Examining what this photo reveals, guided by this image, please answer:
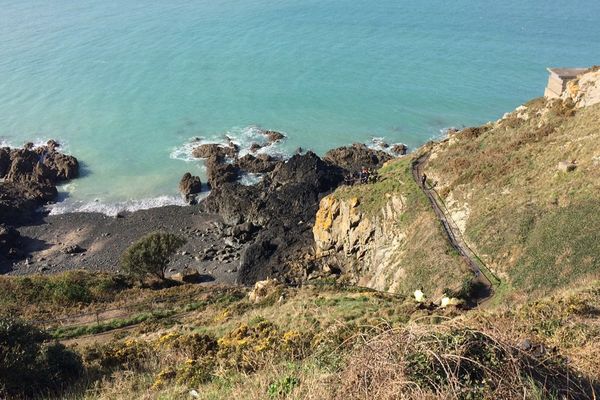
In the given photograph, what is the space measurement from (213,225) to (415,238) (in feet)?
91.9

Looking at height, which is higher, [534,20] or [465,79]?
[534,20]

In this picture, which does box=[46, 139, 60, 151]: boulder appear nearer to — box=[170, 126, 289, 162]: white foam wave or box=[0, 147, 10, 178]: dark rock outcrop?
box=[0, 147, 10, 178]: dark rock outcrop

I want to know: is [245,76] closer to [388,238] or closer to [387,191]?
[387,191]

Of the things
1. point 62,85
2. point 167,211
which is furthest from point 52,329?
point 62,85

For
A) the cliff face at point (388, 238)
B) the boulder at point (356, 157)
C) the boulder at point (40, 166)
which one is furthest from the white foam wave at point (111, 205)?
the cliff face at point (388, 238)

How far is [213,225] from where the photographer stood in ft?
169

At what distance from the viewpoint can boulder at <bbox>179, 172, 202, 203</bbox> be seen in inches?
2253

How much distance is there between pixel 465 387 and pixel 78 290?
106ft

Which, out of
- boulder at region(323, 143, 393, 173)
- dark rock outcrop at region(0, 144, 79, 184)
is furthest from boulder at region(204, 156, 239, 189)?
dark rock outcrop at region(0, 144, 79, 184)

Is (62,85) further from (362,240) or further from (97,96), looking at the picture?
(362,240)

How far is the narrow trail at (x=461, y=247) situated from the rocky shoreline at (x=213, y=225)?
486 inches

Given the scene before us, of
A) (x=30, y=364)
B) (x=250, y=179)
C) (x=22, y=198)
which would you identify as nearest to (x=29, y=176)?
(x=22, y=198)

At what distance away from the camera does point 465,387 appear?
238 inches

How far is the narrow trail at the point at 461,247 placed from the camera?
22547mm
